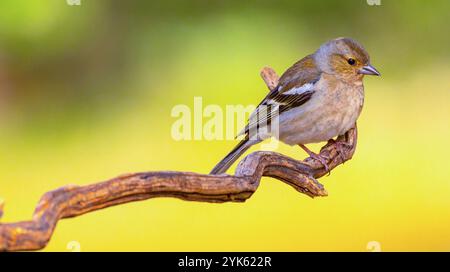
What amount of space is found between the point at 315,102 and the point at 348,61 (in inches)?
12.6

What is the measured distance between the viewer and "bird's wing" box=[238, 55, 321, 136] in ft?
14.2

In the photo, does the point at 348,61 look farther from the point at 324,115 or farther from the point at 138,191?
the point at 138,191

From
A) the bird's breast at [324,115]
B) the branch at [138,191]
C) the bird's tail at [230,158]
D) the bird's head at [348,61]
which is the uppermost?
the bird's head at [348,61]

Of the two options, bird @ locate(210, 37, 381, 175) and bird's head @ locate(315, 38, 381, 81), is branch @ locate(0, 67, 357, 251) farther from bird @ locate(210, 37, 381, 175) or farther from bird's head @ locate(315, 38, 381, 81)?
bird's head @ locate(315, 38, 381, 81)

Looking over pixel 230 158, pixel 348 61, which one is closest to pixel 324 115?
pixel 348 61

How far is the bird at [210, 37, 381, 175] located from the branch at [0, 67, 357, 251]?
2.11 feet

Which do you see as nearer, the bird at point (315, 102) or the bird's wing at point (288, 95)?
the bird at point (315, 102)

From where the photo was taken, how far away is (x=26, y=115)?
5.99m

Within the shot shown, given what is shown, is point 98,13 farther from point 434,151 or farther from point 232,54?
point 434,151

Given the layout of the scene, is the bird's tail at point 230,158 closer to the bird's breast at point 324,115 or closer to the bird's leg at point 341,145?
the bird's breast at point 324,115

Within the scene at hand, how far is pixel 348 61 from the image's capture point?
437 centimetres

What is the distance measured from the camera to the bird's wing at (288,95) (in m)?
4.32

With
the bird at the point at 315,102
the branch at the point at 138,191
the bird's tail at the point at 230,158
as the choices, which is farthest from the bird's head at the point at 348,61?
the branch at the point at 138,191

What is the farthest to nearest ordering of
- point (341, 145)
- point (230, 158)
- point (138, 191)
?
point (341, 145) → point (230, 158) → point (138, 191)
